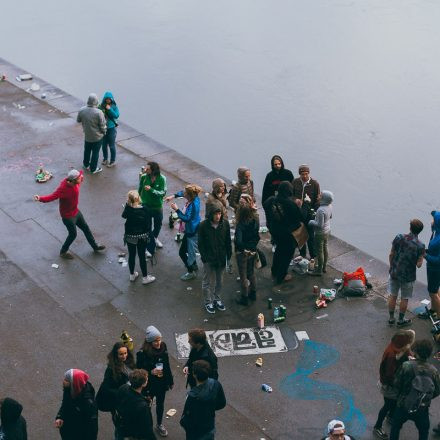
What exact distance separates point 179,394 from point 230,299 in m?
2.05

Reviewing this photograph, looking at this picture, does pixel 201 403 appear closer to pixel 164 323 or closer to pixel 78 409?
pixel 78 409

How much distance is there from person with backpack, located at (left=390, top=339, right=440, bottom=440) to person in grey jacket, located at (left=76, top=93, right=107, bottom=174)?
7.90 meters

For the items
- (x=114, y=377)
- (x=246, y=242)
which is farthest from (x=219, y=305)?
(x=114, y=377)

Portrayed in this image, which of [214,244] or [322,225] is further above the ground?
[322,225]

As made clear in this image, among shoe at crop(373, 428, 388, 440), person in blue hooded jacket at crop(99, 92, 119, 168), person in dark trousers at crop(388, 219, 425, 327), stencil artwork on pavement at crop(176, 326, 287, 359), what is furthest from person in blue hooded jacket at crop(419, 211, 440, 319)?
person in blue hooded jacket at crop(99, 92, 119, 168)

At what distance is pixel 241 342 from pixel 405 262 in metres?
2.24

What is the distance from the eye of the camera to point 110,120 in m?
14.0

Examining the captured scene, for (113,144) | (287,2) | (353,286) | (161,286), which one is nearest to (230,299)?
(161,286)

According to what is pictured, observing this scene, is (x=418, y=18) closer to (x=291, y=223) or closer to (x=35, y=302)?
(x=291, y=223)

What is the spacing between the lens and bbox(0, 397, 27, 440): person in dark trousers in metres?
6.85

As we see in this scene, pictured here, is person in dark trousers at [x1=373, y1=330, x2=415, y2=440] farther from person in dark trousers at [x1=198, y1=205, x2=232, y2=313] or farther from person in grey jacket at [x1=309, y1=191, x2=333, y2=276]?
person in grey jacket at [x1=309, y1=191, x2=333, y2=276]

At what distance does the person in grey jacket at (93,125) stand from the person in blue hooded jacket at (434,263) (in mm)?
6428

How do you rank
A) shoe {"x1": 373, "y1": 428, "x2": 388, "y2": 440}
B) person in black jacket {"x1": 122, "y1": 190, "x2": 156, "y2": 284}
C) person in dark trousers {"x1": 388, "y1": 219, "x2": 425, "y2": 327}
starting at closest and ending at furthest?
shoe {"x1": 373, "y1": 428, "x2": 388, "y2": 440} < person in dark trousers {"x1": 388, "y1": 219, "x2": 425, "y2": 327} < person in black jacket {"x1": 122, "y1": 190, "x2": 156, "y2": 284}

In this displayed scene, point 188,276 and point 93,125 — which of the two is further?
point 93,125
